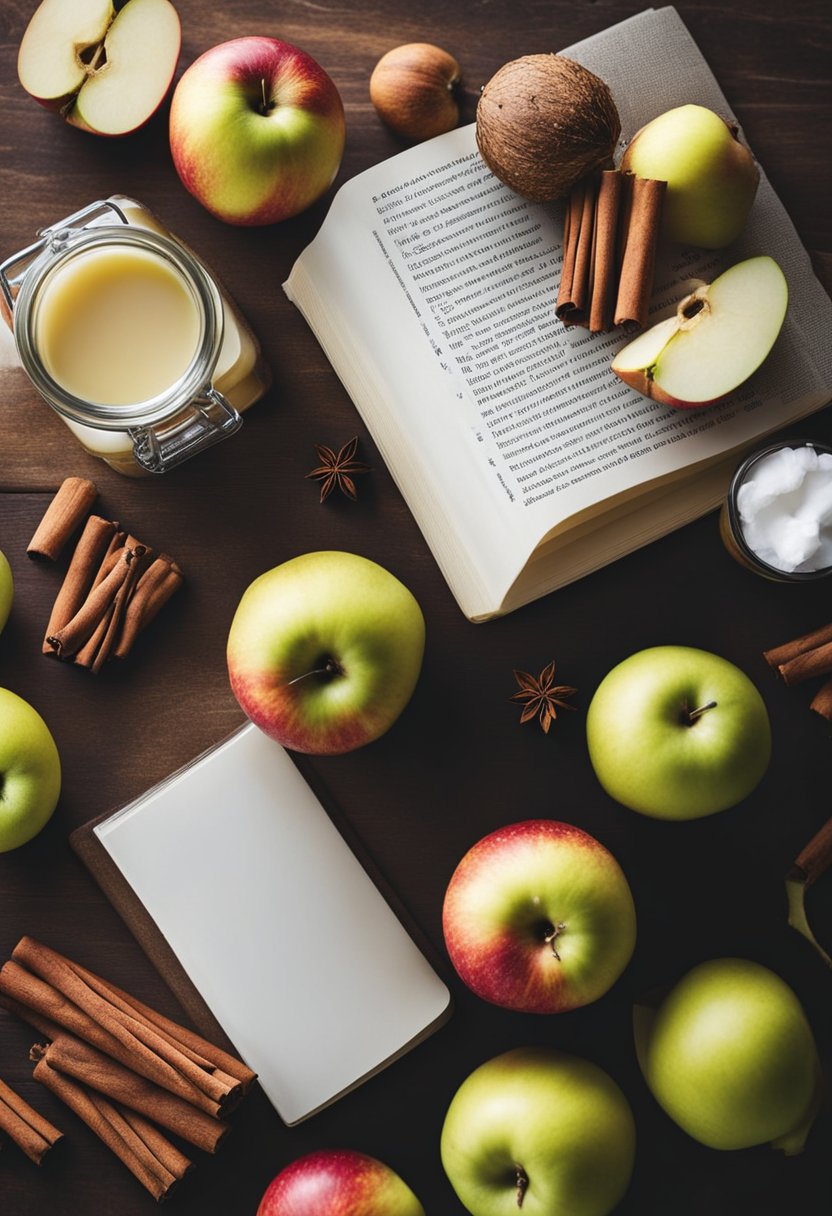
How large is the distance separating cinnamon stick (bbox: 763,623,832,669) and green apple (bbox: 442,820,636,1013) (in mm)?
215

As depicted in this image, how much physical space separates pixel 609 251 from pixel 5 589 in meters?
0.56

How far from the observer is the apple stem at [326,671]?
0.73 m

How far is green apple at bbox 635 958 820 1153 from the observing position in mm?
734

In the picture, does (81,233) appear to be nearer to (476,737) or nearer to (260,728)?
(260,728)

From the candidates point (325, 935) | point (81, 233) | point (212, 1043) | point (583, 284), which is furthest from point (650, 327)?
point (212, 1043)

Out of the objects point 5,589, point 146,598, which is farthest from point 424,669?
point 5,589

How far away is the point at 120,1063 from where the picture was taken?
826 millimetres

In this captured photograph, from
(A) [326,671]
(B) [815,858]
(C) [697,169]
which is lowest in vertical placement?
(B) [815,858]

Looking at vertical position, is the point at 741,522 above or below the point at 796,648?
above

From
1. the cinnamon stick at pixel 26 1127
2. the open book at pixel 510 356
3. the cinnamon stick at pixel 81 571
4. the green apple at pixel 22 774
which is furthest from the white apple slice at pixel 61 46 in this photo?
the cinnamon stick at pixel 26 1127

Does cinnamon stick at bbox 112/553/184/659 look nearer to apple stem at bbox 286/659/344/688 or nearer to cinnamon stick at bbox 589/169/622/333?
apple stem at bbox 286/659/344/688

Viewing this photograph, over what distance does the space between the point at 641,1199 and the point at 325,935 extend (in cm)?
34

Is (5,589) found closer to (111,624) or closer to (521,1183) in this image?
(111,624)

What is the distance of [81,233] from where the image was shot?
0.73 metres
